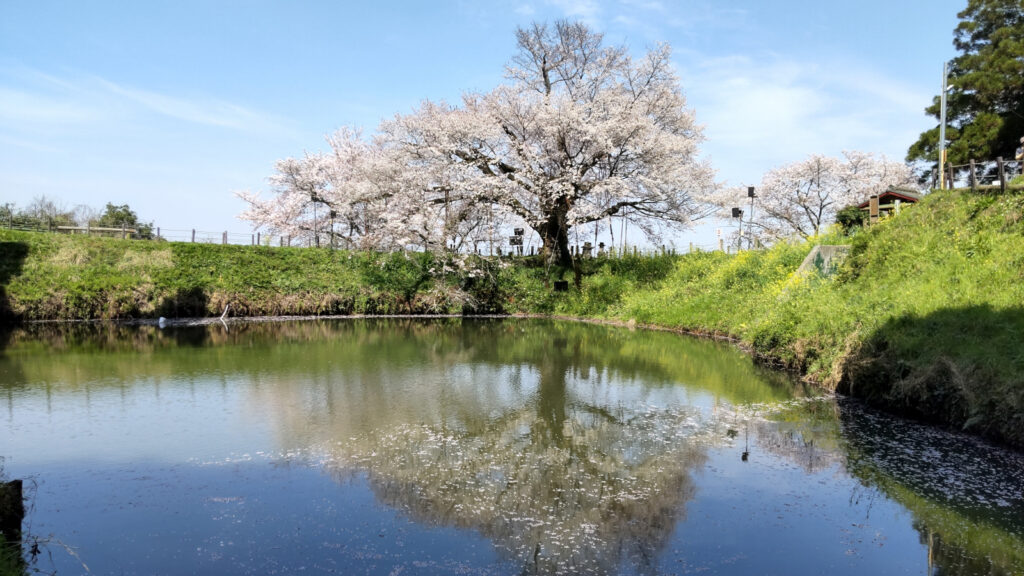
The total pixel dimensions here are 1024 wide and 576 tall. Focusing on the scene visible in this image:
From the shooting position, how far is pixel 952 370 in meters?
8.88

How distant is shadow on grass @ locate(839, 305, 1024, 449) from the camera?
319 inches

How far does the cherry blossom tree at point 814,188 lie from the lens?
1631 inches

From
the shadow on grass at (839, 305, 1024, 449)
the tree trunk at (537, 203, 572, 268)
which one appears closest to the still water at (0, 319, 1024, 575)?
the shadow on grass at (839, 305, 1024, 449)

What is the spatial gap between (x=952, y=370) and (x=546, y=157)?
63.5ft

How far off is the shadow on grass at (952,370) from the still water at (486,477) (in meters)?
0.42

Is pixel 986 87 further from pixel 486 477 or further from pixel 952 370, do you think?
pixel 486 477

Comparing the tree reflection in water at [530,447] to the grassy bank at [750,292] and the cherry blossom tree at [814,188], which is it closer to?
the grassy bank at [750,292]

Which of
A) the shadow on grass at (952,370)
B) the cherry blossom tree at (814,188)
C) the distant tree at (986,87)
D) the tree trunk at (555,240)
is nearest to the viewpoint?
the shadow on grass at (952,370)

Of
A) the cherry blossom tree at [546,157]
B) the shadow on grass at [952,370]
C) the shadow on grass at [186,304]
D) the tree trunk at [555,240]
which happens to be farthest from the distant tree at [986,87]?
the shadow on grass at [186,304]

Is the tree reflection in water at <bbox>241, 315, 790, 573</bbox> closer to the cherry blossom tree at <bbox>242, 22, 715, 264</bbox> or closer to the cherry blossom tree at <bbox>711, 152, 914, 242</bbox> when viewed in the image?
the cherry blossom tree at <bbox>242, 22, 715, 264</bbox>

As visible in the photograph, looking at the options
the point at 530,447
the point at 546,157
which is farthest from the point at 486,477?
the point at 546,157

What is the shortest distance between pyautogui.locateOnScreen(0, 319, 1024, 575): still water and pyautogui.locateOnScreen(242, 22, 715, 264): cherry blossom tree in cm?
1498

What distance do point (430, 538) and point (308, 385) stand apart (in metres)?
6.90

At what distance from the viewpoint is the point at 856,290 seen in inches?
556
